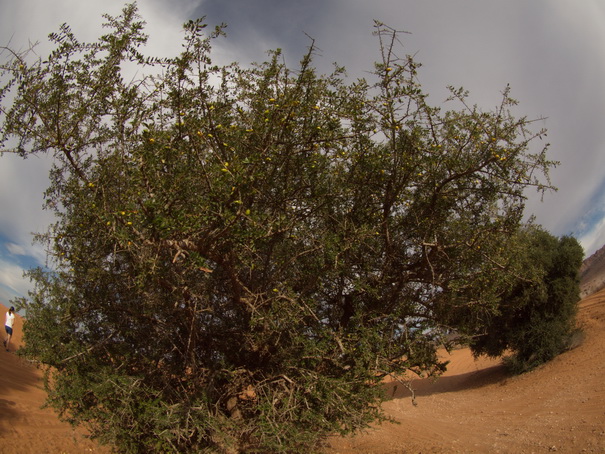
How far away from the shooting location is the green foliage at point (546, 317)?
64.7 feet

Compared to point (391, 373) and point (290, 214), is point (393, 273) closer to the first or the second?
point (391, 373)

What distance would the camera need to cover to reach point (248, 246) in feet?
16.2

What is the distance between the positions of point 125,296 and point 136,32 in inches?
141

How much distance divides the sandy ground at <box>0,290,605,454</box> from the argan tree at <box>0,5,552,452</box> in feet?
5.22

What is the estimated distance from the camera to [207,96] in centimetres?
596

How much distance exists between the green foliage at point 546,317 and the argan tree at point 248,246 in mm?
14076

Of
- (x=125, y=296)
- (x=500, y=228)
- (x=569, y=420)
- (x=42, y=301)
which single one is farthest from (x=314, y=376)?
(x=569, y=420)

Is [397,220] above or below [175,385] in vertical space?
above

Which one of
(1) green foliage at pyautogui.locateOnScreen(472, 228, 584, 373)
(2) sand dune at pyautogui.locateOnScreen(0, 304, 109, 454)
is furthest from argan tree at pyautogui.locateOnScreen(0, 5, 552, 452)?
(1) green foliage at pyautogui.locateOnScreen(472, 228, 584, 373)

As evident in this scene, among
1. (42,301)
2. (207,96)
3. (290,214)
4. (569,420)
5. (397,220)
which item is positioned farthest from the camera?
(569,420)

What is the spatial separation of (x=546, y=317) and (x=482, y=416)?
23.7 ft

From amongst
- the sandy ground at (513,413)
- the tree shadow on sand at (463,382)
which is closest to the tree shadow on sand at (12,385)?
the sandy ground at (513,413)

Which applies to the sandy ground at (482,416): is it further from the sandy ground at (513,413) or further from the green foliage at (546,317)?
the green foliage at (546,317)

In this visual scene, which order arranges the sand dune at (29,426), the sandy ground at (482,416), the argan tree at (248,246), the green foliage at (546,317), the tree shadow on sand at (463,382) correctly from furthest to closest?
the tree shadow on sand at (463,382) < the green foliage at (546,317) < the sandy ground at (482,416) < the sand dune at (29,426) < the argan tree at (248,246)
